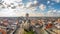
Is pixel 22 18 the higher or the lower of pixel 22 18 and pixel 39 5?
the lower

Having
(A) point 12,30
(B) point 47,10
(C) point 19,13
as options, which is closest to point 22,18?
(C) point 19,13

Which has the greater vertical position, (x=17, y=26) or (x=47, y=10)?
(x=47, y=10)

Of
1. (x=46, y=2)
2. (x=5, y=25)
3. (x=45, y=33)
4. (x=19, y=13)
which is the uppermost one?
(x=46, y=2)

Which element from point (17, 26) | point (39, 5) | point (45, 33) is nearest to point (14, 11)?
point (17, 26)

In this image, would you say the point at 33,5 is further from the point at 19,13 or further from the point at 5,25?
the point at 5,25

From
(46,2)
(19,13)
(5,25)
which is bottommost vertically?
(5,25)

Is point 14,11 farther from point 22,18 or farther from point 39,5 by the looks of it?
point 39,5

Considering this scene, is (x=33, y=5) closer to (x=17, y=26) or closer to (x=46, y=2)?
(x=46, y=2)

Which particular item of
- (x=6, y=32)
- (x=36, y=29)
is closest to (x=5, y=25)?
(x=6, y=32)
